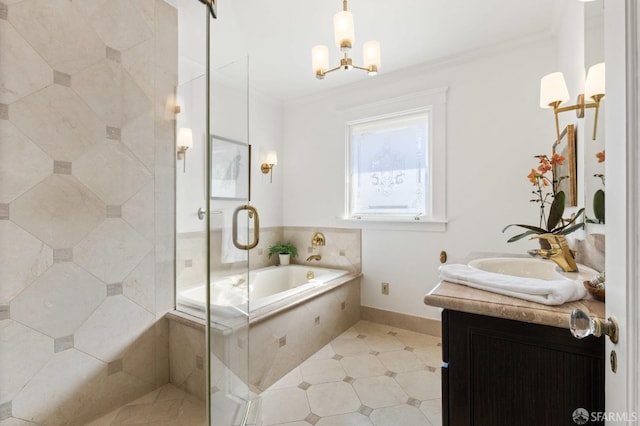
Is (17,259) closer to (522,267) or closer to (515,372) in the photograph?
(515,372)

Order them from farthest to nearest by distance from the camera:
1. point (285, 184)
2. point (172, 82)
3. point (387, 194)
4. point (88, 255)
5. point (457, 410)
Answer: point (285, 184), point (387, 194), point (172, 82), point (88, 255), point (457, 410)

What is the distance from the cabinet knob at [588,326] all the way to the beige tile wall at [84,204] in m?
2.02

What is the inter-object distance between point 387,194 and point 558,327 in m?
2.16

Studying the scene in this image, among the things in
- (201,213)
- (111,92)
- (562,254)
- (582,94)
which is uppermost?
(111,92)

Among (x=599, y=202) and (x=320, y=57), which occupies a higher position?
(x=320, y=57)

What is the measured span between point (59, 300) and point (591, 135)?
8.62 ft

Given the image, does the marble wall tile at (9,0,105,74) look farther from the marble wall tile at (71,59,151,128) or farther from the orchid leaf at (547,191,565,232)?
the orchid leaf at (547,191,565,232)

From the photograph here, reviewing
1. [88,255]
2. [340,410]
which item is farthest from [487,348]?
[88,255]

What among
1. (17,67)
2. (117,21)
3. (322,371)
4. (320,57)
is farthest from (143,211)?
(322,371)

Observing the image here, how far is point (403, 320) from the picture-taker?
2738 millimetres

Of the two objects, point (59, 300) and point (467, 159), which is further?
point (467, 159)

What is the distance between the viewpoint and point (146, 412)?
1.61 m

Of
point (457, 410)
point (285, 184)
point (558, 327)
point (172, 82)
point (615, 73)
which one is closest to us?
point (615, 73)

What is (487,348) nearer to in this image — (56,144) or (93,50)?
(56,144)
